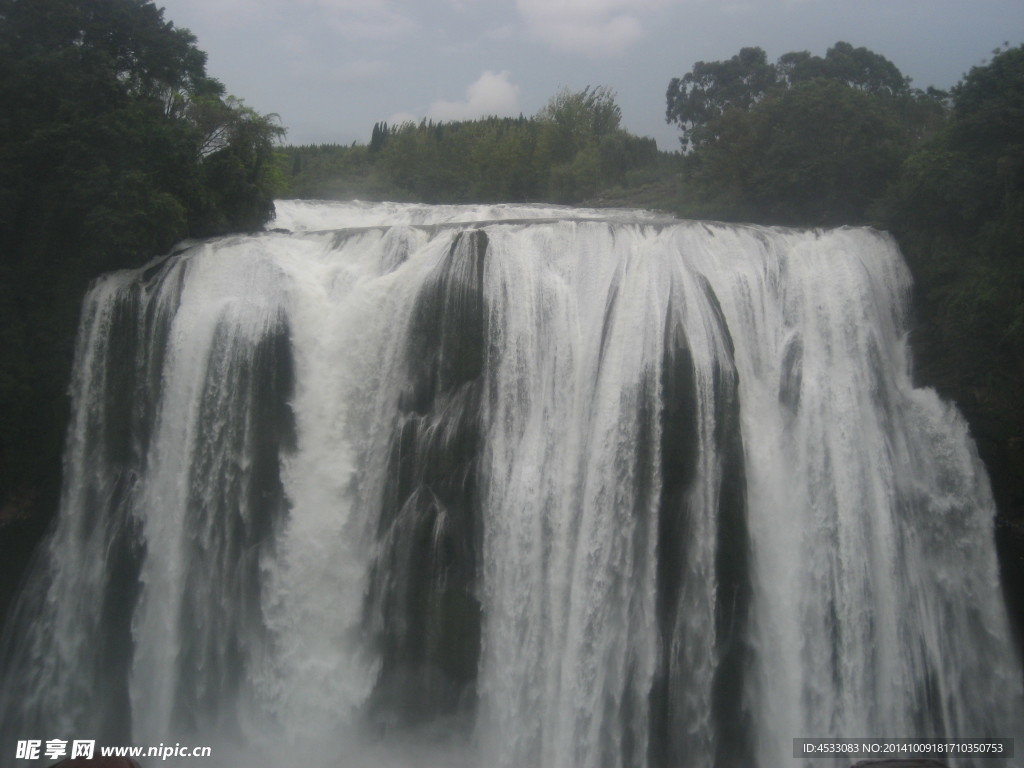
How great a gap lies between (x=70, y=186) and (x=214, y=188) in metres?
2.71

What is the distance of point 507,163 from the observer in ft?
123

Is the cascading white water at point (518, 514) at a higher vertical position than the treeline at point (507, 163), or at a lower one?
lower

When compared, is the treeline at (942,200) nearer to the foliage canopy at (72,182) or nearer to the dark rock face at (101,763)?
the foliage canopy at (72,182)

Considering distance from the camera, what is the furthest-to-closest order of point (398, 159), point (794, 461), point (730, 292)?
1. point (398, 159)
2. point (730, 292)
3. point (794, 461)

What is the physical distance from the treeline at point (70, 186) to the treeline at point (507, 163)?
16.7m

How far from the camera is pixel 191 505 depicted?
44.5 feet

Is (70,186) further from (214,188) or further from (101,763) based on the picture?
(101,763)

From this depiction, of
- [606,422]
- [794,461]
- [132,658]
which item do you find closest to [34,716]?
[132,658]

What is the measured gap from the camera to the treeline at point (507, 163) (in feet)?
118

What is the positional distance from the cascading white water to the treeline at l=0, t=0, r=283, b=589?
3.82 feet

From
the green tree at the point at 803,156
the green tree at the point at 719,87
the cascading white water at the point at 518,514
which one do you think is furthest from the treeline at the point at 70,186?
the green tree at the point at 719,87

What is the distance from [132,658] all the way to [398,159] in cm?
3300

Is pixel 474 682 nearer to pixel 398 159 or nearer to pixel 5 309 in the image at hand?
pixel 5 309

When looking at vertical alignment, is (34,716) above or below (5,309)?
below
